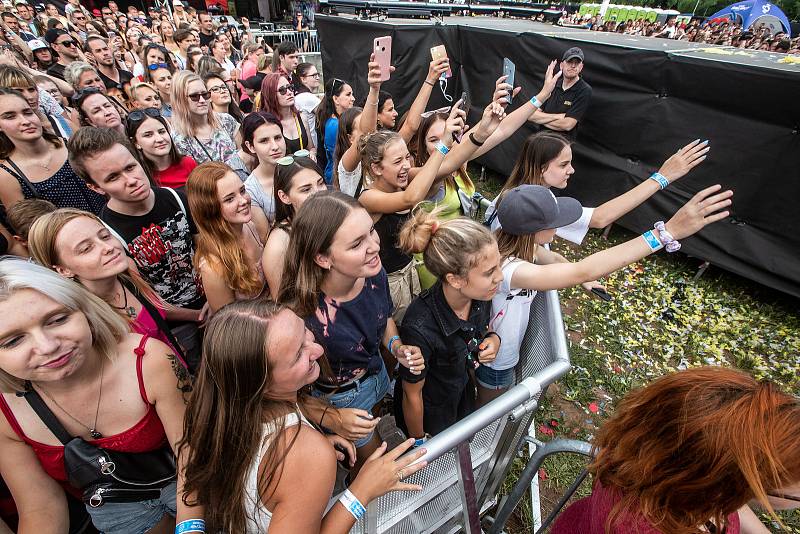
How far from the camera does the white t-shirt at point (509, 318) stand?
7.16 feet

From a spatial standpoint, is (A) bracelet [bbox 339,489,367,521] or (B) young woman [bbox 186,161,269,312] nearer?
(A) bracelet [bbox 339,489,367,521]

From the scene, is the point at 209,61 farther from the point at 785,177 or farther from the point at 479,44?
the point at 785,177

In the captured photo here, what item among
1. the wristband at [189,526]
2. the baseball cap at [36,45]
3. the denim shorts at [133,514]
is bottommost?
the denim shorts at [133,514]

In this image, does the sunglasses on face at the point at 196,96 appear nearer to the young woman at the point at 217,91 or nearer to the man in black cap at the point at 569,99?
the young woman at the point at 217,91

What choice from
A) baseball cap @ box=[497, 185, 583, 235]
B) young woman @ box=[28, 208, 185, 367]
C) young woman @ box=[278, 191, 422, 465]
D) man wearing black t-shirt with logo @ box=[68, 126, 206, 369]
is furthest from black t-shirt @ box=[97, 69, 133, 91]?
baseball cap @ box=[497, 185, 583, 235]

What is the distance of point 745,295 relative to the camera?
4508mm

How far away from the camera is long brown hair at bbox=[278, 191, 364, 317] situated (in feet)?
6.07

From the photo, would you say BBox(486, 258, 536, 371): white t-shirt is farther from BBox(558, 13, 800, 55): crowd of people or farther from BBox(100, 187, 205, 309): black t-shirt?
BBox(558, 13, 800, 55): crowd of people

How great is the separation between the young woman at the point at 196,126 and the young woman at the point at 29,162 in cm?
107

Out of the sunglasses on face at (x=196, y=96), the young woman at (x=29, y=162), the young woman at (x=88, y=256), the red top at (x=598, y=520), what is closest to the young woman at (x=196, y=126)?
the sunglasses on face at (x=196, y=96)

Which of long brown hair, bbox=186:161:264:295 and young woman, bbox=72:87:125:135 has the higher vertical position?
young woman, bbox=72:87:125:135

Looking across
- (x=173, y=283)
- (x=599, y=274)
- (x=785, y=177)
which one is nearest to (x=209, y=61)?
(x=173, y=283)

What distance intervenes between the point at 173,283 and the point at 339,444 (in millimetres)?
1716

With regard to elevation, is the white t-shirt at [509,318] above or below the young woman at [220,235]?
below
